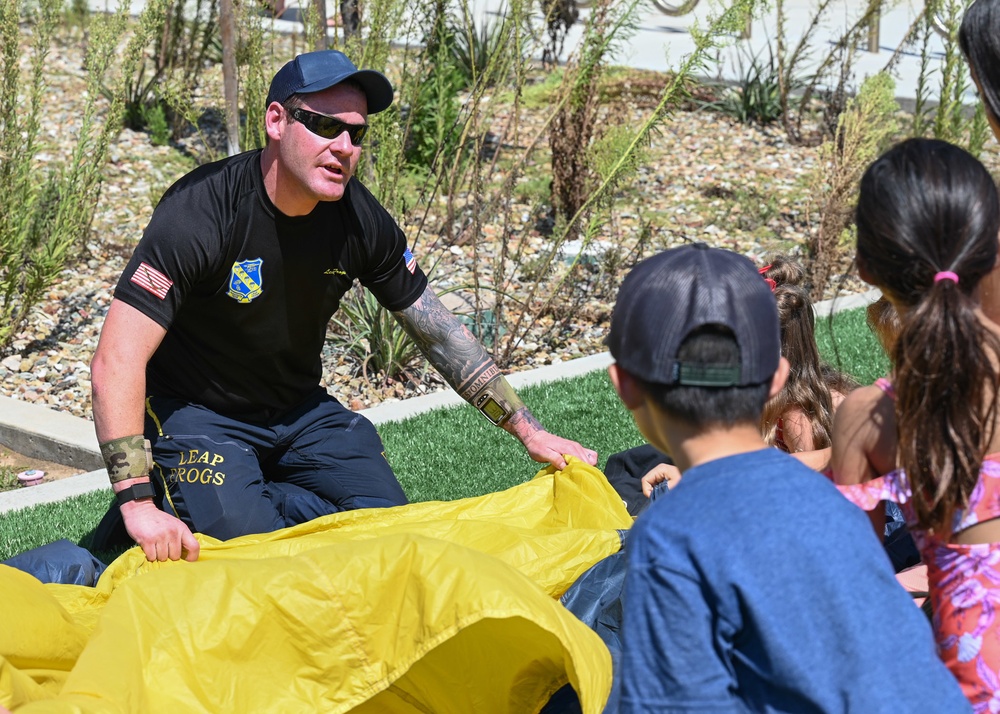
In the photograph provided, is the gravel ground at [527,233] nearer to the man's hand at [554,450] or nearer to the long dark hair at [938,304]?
the man's hand at [554,450]

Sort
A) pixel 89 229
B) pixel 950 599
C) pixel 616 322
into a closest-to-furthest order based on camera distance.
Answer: pixel 616 322 < pixel 950 599 < pixel 89 229

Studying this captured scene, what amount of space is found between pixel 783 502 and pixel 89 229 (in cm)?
657

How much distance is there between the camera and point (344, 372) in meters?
6.07

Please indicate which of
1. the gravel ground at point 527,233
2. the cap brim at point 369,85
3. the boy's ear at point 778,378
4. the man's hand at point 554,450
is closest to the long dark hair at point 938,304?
the boy's ear at point 778,378

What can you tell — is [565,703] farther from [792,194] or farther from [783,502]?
[792,194]

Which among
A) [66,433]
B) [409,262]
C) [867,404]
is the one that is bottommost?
[66,433]

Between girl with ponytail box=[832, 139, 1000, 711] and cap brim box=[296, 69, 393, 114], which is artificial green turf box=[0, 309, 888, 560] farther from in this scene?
girl with ponytail box=[832, 139, 1000, 711]

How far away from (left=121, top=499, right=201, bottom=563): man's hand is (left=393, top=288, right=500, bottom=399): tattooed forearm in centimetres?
119

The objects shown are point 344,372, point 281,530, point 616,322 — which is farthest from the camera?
point 344,372

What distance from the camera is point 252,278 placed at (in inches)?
142

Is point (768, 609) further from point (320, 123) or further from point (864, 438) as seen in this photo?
point (320, 123)

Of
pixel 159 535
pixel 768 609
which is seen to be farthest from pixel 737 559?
pixel 159 535

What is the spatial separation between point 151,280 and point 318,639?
136cm

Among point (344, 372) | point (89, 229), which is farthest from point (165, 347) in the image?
point (89, 229)
